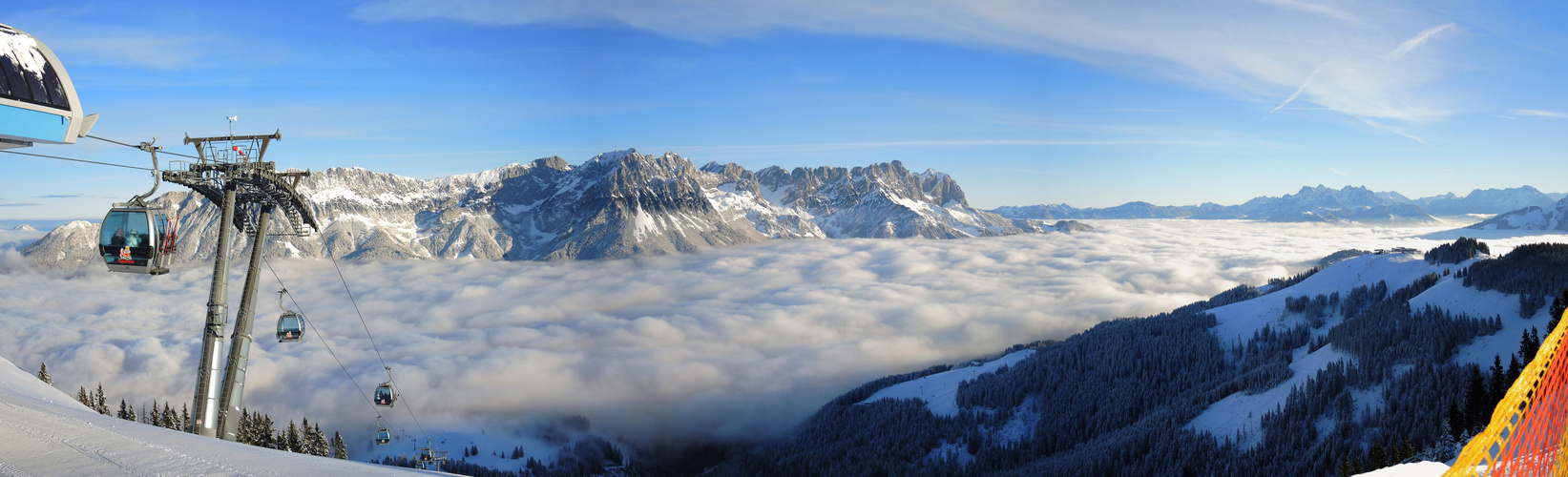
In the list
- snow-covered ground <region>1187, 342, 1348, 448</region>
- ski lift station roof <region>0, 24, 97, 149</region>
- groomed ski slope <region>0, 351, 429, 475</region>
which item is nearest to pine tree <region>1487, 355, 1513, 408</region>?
snow-covered ground <region>1187, 342, 1348, 448</region>

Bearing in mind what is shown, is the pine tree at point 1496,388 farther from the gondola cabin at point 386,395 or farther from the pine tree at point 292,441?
the pine tree at point 292,441

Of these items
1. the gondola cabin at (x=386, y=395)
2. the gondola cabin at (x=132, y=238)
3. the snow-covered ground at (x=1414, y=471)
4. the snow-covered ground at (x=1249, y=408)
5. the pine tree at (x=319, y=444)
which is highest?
the gondola cabin at (x=132, y=238)

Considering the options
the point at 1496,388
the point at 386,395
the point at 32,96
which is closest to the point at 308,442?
the point at 386,395

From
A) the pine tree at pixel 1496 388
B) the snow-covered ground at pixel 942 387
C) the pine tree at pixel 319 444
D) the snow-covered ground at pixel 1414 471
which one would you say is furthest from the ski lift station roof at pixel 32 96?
the snow-covered ground at pixel 942 387

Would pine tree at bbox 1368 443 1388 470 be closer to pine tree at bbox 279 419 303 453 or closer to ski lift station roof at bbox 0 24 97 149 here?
ski lift station roof at bbox 0 24 97 149

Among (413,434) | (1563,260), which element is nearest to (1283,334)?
(1563,260)
